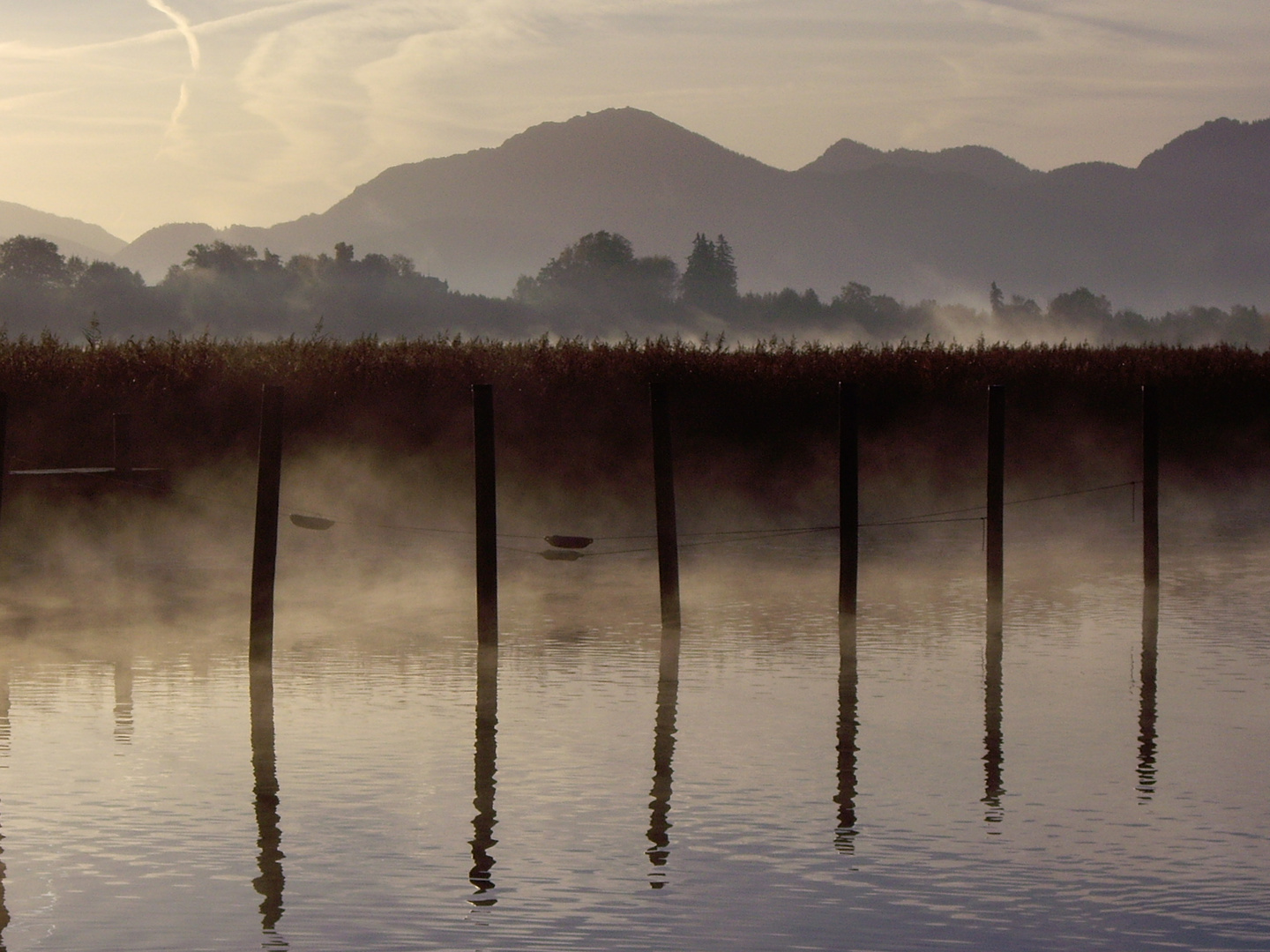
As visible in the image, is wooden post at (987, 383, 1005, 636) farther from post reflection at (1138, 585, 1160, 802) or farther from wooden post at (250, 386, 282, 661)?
wooden post at (250, 386, 282, 661)

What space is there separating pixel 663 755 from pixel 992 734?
8.81 ft

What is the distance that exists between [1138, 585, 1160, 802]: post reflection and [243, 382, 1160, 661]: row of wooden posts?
0.85 m

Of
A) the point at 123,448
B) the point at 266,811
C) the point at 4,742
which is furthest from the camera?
the point at 123,448

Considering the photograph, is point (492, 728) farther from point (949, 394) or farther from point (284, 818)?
point (949, 394)

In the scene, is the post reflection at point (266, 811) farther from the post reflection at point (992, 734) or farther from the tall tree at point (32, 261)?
the tall tree at point (32, 261)

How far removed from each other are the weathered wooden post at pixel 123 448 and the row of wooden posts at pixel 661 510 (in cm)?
269

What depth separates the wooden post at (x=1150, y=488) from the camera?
74.7ft

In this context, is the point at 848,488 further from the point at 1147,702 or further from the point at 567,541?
the point at 1147,702

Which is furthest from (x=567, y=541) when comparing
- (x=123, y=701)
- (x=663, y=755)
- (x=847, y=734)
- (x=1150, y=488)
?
(x=1150, y=488)

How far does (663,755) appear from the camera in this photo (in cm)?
1297

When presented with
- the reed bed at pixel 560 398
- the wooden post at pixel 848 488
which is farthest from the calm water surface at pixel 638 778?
the reed bed at pixel 560 398

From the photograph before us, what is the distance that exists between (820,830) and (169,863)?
3686mm

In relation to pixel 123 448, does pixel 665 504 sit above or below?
below

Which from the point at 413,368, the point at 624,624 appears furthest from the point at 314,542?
the point at 624,624
